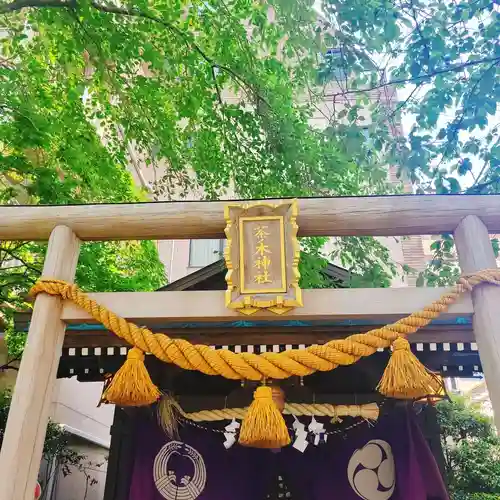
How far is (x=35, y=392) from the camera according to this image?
87.2 inches

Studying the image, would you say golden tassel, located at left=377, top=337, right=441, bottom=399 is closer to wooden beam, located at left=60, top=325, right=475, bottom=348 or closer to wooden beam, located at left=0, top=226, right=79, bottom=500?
wooden beam, located at left=60, top=325, right=475, bottom=348

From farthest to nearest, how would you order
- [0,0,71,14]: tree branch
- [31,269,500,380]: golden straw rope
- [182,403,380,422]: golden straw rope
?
[0,0,71,14]: tree branch → [182,403,380,422]: golden straw rope → [31,269,500,380]: golden straw rope

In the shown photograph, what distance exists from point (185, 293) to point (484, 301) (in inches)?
61.3

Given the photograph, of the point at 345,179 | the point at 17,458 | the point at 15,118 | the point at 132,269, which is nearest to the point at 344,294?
the point at 17,458

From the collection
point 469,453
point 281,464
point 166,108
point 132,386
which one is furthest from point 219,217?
point 469,453

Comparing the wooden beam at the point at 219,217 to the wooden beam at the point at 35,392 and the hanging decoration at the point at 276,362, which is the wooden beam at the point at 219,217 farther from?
the hanging decoration at the point at 276,362

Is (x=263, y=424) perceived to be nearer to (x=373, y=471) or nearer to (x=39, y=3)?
(x=373, y=471)

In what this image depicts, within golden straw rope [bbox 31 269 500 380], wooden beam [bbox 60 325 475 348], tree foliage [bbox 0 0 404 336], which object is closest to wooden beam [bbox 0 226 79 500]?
golden straw rope [bbox 31 269 500 380]

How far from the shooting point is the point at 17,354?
727cm

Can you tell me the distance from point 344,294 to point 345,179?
12.3ft

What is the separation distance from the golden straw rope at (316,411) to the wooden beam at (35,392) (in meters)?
1.79

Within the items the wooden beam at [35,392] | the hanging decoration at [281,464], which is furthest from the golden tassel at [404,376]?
the hanging decoration at [281,464]

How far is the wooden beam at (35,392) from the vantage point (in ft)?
6.79

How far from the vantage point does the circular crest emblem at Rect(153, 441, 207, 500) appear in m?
3.88
